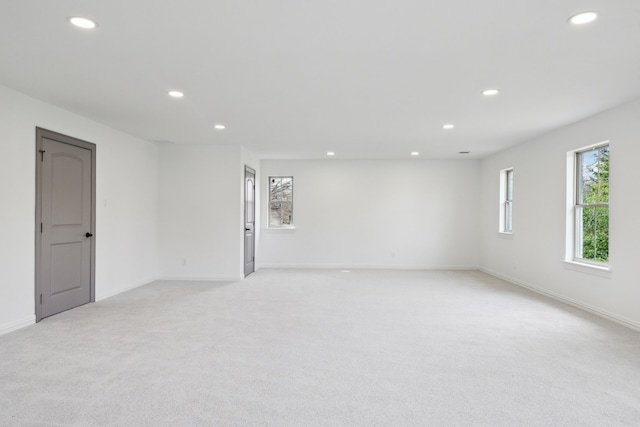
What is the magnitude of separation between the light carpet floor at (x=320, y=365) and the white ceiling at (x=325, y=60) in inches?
93.4

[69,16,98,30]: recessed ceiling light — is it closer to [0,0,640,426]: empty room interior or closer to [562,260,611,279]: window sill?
[0,0,640,426]: empty room interior

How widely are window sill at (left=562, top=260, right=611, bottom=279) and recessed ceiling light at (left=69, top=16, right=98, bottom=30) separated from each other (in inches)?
213

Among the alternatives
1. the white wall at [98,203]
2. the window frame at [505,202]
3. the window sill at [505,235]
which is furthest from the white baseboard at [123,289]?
the window frame at [505,202]

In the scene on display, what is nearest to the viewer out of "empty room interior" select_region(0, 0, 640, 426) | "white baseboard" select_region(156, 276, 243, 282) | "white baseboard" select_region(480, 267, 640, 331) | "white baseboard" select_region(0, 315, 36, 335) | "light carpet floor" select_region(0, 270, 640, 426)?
"light carpet floor" select_region(0, 270, 640, 426)

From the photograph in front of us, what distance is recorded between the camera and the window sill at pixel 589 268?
437 centimetres

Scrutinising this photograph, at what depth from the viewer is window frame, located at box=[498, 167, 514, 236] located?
729cm

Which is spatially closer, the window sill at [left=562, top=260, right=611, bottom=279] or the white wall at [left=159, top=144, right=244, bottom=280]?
the window sill at [left=562, top=260, right=611, bottom=279]

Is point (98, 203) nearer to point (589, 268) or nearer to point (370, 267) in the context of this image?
point (370, 267)

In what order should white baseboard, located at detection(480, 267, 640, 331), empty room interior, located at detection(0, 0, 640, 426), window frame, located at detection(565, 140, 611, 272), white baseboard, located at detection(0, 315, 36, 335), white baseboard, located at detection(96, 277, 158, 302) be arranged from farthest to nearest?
white baseboard, located at detection(96, 277, 158, 302), window frame, located at detection(565, 140, 611, 272), white baseboard, located at detection(480, 267, 640, 331), white baseboard, located at detection(0, 315, 36, 335), empty room interior, located at detection(0, 0, 640, 426)

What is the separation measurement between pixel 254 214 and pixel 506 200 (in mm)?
4988

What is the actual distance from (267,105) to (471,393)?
3374 mm

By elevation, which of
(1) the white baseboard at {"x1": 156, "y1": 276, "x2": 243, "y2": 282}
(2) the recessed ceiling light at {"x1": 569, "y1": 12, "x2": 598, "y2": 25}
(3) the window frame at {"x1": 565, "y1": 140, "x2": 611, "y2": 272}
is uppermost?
(2) the recessed ceiling light at {"x1": 569, "y1": 12, "x2": 598, "y2": 25}

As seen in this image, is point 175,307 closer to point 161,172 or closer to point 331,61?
point 161,172

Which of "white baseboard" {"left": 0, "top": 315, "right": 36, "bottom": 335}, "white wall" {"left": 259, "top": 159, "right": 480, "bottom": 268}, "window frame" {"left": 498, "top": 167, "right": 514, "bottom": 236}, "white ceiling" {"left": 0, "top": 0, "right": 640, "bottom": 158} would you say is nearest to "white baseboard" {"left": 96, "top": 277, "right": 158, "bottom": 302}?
"white baseboard" {"left": 0, "top": 315, "right": 36, "bottom": 335}
